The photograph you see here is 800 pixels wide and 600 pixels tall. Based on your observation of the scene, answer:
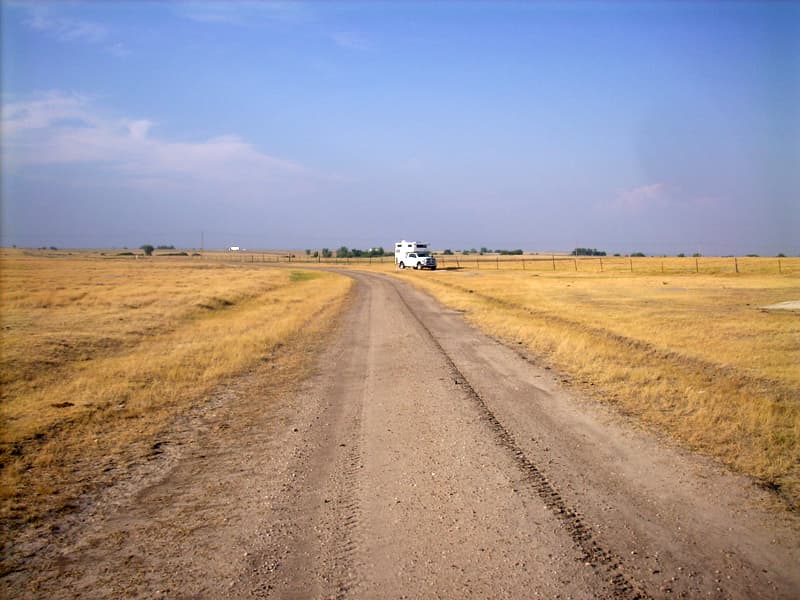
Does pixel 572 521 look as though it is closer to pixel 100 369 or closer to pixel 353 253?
pixel 100 369

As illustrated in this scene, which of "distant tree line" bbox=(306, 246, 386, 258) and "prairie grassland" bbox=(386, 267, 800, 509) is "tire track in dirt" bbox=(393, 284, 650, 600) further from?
"distant tree line" bbox=(306, 246, 386, 258)

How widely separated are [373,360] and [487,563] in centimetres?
916

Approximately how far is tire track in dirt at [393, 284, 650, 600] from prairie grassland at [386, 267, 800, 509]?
2301 millimetres

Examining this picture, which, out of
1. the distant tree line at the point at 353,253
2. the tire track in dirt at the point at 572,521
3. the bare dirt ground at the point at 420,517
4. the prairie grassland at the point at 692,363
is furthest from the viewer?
the distant tree line at the point at 353,253

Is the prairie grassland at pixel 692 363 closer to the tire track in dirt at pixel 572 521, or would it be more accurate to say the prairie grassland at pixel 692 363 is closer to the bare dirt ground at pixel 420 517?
the bare dirt ground at pixel 420 517

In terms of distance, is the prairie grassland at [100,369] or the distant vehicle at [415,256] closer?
the prairie grassland at [100,369]

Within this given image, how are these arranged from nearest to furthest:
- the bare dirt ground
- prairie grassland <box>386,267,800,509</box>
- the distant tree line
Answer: the bare dirt ground, prairie grassland <box>386,267,800,509</box>, the distant tree line

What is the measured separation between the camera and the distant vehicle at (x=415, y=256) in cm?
7188

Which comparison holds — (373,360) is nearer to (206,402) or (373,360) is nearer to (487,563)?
(206,402)

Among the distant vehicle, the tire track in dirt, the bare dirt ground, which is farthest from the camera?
the distant vehicle

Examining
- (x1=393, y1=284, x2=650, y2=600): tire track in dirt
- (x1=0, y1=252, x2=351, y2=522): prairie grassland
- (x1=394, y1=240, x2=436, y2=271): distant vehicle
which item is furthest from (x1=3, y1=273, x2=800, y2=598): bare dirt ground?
(x1=394, y1=240, x2=436, y2=271): distant vehicle

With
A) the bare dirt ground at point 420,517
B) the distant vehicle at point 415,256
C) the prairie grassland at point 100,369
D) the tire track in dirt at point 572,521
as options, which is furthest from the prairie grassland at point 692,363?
the distant vehicle at point 415,256

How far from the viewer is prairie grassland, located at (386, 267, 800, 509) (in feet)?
25.4

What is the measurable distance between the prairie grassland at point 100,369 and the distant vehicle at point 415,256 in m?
44.2
